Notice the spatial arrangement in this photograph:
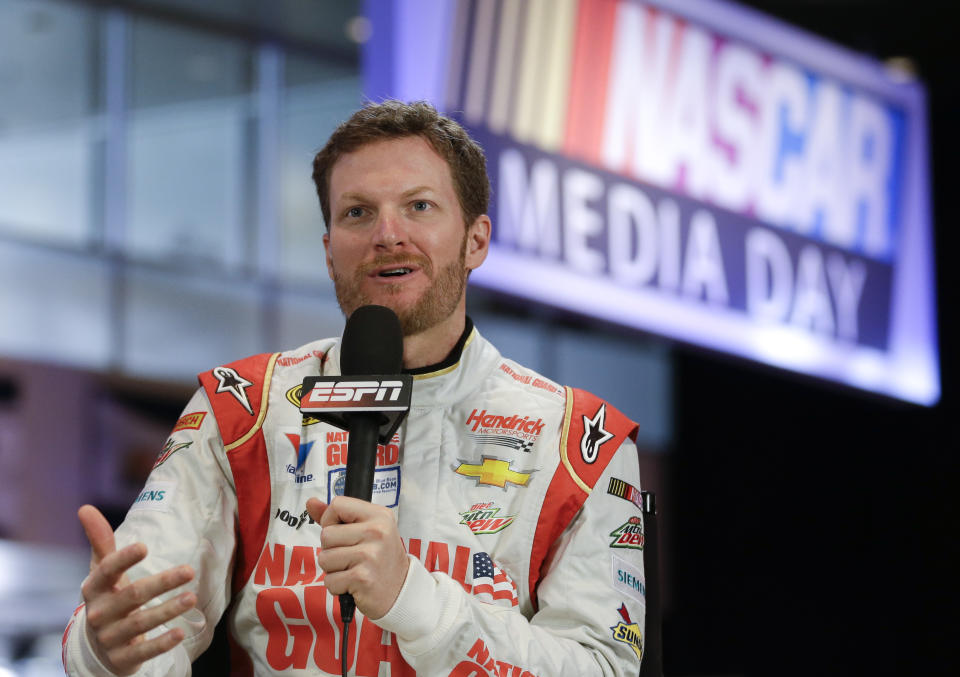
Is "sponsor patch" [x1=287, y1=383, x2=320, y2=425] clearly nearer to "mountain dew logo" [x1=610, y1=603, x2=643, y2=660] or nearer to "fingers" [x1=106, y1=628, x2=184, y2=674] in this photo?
"fingers" [x1=106, y1=628, x2=184, y2=674]

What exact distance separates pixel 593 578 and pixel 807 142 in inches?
142

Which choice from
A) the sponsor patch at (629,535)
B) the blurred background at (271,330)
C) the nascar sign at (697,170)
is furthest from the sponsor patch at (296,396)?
the blurred background at (271,330)

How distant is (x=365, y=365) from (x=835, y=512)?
505 cm

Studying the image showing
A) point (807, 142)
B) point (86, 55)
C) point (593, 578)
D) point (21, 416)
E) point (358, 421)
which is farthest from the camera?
point (86, 55)

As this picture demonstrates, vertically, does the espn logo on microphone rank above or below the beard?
below

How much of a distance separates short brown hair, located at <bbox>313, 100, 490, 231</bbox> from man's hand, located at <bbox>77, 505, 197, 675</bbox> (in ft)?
1.99

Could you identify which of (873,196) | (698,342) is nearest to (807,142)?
(873,196)

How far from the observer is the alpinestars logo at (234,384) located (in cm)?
160

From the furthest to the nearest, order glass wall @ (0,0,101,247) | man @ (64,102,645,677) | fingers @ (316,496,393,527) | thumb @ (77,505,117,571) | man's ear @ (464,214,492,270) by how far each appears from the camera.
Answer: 1. glass wall @ (0,0,101,247)
2. man's ear @ (464,214,492,270)
3. man @ (64,102,645,677)
4. thumb @ (77,505,117,571)
5. fingers @ (316,496,393,527)

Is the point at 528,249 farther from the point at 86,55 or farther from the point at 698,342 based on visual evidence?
the point at 86,55

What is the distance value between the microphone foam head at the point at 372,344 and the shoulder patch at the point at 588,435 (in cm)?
34

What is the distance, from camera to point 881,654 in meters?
5.81

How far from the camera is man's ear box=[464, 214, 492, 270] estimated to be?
1680mm

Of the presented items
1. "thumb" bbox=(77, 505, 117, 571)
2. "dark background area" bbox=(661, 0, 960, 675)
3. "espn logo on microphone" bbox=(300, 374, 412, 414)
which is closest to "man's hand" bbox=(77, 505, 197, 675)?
"thumb" bbox=(77, 505, 117, 571)
